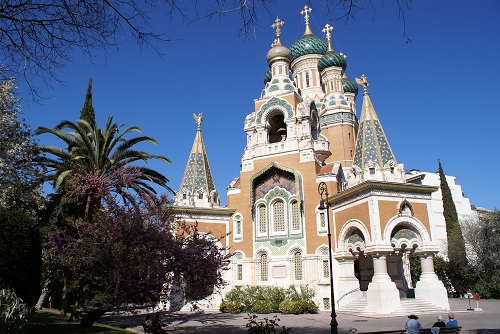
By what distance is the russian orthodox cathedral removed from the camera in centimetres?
2097

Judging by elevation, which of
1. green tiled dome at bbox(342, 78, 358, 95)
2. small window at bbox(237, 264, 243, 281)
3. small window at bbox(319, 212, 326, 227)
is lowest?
small window at bbox(237, 264, 243, 281)

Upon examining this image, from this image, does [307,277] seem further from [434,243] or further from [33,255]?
[33,255]

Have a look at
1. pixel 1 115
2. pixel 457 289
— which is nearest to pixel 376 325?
pixel 1 115

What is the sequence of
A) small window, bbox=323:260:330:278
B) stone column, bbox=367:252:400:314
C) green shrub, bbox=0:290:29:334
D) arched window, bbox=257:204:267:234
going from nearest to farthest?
green shrub, bbox=0:290:29:334, stone column, bbox=367:252:400:314, small window, bbox=323:260:330:278, arched window, bbox=257:204:267:234

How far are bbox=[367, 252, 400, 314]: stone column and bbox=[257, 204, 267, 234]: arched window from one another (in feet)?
25.7

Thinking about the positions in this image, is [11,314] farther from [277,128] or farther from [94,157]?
[277,128]

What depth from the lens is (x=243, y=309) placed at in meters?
23.6

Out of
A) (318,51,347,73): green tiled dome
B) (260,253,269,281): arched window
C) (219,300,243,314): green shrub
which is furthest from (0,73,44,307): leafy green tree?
(318,51,347,73): green tiled dome

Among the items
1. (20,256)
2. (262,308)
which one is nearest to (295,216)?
(262,308)

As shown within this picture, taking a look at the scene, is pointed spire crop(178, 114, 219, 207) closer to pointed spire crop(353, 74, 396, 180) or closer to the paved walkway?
the paved walkway

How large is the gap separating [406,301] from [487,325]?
4.77 m

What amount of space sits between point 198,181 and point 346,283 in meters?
11.6

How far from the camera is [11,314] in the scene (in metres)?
9.84

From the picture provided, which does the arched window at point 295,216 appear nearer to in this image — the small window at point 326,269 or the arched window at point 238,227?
the small window at point 326,269
